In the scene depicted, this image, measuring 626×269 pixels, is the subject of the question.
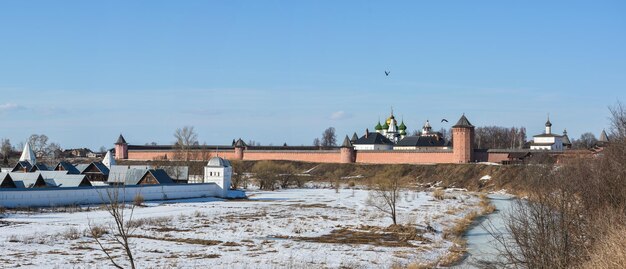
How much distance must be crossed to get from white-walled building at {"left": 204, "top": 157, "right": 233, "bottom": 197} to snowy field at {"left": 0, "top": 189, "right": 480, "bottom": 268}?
33.4ft

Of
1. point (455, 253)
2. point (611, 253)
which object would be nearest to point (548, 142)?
point (455, 253)

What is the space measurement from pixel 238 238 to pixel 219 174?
2531 cm

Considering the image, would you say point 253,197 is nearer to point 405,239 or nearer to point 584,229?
point 405,239

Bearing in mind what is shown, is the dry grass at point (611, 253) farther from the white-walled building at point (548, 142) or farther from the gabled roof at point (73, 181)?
the white-walled building at point (548, 142)

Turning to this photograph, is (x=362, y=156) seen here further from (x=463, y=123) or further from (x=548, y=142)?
(x=548, y=142)

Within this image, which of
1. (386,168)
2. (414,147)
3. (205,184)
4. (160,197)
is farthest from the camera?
(414,147)

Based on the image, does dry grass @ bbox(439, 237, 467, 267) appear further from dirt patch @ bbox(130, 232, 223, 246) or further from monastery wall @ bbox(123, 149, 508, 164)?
monastery wall @ bbox(123, 149, 508, 164)

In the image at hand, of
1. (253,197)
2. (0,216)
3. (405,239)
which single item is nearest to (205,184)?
(253,197)

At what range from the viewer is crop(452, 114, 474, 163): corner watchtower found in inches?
2601

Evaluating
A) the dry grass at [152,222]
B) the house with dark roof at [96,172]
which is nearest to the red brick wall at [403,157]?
the house with dark roof at [96,172]

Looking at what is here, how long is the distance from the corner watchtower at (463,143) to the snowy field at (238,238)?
29.5 meters

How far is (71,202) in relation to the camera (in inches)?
1415

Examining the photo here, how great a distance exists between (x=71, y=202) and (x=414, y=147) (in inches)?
1839

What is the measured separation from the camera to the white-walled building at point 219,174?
4750 cm
